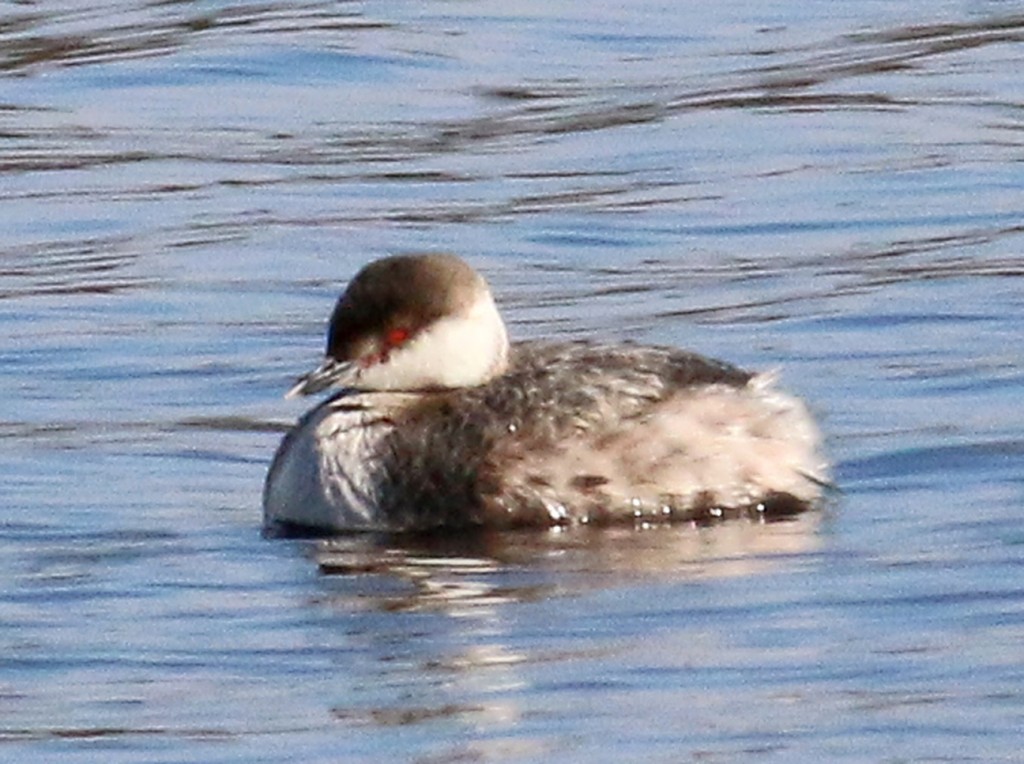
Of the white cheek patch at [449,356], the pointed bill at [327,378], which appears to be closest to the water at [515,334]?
the pointed bill at [327,378]

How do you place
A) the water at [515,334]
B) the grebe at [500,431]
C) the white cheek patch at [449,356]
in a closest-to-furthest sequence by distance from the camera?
the water at [515,334] < the grebe at [500,431] < the white cheek patch at [449,356]

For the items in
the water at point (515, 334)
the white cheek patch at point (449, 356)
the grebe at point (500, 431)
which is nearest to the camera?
the water at point (515, 334)

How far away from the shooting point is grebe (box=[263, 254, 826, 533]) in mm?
9828

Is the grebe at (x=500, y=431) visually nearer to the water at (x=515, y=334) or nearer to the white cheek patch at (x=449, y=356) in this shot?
the white cheek patch at (x=449, y=356)

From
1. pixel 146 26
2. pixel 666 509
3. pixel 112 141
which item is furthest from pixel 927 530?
pixel 146 26

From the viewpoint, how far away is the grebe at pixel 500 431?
→ 32.2ft

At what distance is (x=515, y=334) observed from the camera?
12.5 meters

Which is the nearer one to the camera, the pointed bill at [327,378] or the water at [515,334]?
the water at [515,334]

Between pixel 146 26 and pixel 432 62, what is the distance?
1695 millimetres

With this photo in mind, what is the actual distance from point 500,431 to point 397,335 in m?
0.41

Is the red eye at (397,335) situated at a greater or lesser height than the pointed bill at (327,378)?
greater

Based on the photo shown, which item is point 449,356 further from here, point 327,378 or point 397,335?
point 327,378

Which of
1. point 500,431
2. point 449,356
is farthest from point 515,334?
point 500,431

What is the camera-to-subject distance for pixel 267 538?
32.3 feet
